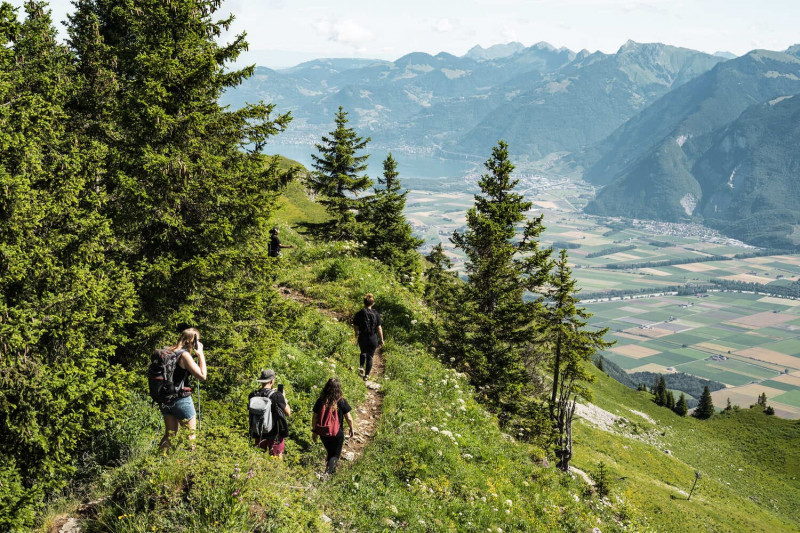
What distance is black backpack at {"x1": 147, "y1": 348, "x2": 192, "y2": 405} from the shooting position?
7.95 meters

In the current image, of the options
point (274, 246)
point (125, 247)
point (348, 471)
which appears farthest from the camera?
point (274, 246)

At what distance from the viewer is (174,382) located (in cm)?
811

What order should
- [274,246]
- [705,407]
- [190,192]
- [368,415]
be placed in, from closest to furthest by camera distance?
[190,192], [368,415], [274,246], [705,407]

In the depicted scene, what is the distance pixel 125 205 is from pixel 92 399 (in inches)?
162

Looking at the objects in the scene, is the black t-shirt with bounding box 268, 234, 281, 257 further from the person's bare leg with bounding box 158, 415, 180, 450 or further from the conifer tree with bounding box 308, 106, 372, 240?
the conifer tree with bounding box 308, 106, 372, 240

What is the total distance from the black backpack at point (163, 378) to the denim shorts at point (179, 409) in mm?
78

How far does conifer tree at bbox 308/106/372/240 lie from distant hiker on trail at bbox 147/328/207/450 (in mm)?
25968

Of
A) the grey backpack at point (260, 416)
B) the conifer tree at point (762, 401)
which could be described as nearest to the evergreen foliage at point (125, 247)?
the grey backpack at point (260, 416)

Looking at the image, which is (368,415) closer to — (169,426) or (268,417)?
(268,417)

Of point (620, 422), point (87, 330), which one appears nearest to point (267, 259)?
point (87, 330)

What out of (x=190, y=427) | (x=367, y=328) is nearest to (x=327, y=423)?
(x=190, y=427)

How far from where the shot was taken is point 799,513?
51719mm

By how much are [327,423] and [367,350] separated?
17.1ft

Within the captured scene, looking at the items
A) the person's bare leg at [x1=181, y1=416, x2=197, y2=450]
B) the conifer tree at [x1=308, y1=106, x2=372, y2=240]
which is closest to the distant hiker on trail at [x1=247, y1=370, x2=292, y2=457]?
the person's bare leg at [x1=181, y1=416, x2=197, y2=450]
